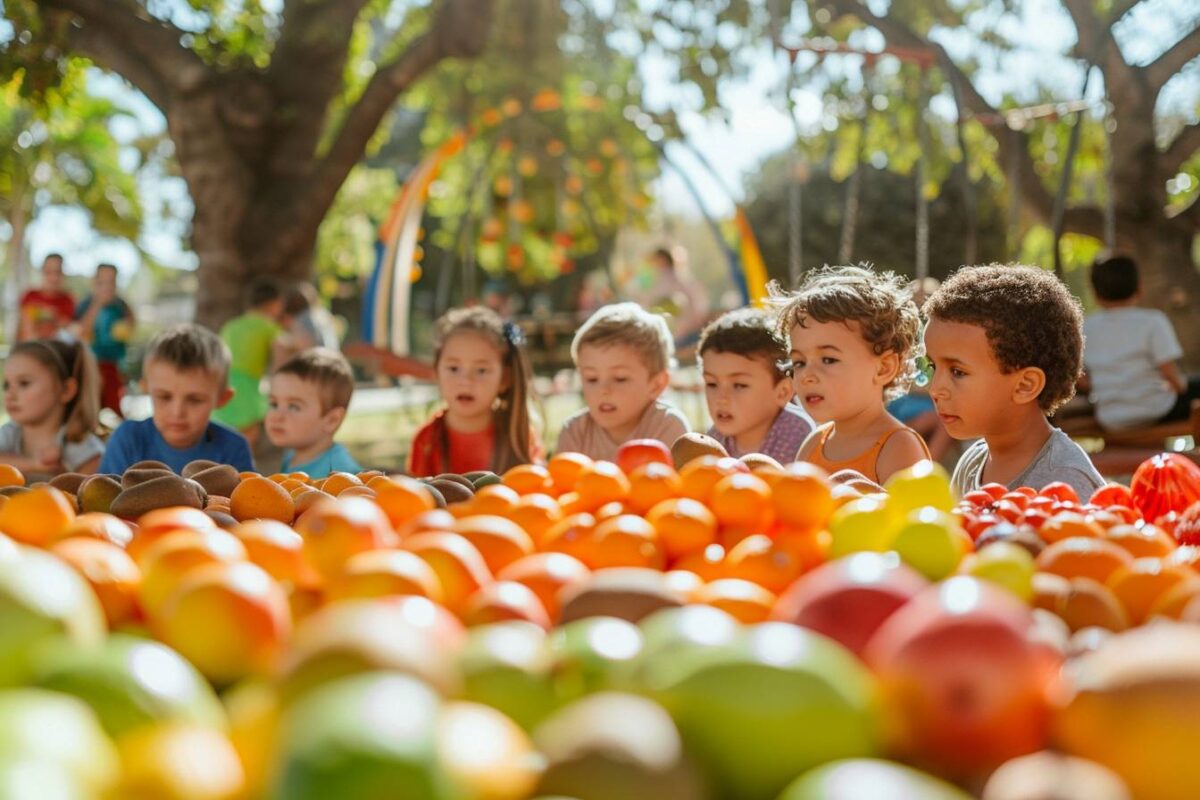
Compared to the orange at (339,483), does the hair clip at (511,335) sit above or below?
above

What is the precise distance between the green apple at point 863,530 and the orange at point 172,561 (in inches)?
27.9

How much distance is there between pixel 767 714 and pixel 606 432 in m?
3.59

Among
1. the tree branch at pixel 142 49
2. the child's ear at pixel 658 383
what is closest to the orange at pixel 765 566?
the child's ear at pixel 658 383

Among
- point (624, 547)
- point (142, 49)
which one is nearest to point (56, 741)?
point (624, 547)

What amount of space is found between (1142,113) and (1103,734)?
31.2ft

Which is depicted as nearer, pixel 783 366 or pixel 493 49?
pixel 783 366

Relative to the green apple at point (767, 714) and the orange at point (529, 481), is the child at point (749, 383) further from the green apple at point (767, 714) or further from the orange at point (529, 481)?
the green apple at point (767, 714)

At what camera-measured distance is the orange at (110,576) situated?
127 centimetres

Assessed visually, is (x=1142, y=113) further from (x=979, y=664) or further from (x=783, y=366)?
(x=979, y=664)

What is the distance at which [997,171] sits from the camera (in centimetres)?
1145

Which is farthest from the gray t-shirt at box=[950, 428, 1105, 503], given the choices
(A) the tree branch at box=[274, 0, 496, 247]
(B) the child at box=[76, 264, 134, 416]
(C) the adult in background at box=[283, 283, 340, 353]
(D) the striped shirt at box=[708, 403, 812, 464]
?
(B) the child at box=[76, 264, 134, 416]

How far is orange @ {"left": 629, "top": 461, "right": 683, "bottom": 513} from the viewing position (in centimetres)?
172

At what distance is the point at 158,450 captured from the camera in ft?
14.1

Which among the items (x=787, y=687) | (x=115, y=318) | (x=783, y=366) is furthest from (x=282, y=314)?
Result: (x=787, y=687)
